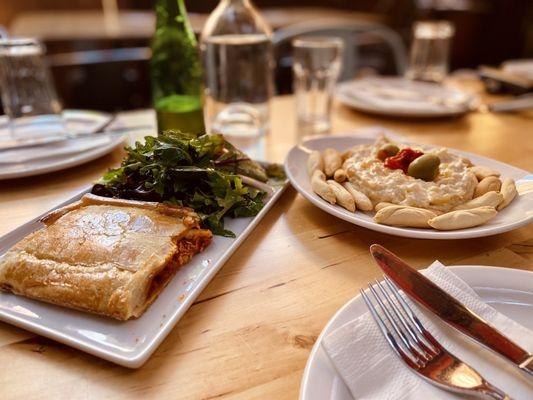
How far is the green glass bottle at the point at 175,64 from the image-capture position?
1378 mm

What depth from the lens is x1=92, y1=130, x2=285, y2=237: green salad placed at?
837 mm

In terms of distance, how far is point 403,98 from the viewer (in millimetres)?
1717

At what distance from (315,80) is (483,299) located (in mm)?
1123

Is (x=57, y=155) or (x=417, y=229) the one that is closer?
(x=417, y=229)

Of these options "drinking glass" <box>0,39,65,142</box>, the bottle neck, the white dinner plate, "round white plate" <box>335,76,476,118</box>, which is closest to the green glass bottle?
the bottle neck

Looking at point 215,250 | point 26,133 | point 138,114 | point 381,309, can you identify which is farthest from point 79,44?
point 381,309

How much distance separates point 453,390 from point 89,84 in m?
3.49

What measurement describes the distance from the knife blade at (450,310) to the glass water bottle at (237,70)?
2.79 feet

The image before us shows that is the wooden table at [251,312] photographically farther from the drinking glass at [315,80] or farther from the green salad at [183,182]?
the drinking glass at [315,80]

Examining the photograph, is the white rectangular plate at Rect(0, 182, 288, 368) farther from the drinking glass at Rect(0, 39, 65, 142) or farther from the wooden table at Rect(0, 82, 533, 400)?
the drinking glass at Rect(0, 39, 65, 142)

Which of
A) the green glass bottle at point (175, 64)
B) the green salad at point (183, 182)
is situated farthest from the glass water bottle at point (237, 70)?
the green salad at point (183, 182)

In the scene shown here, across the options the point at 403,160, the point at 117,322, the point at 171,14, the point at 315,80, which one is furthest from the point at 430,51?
the point at 117,322

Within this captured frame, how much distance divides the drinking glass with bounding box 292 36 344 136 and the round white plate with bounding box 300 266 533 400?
927 millimetres

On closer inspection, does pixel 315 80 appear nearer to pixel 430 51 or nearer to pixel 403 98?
pixel 403 98
